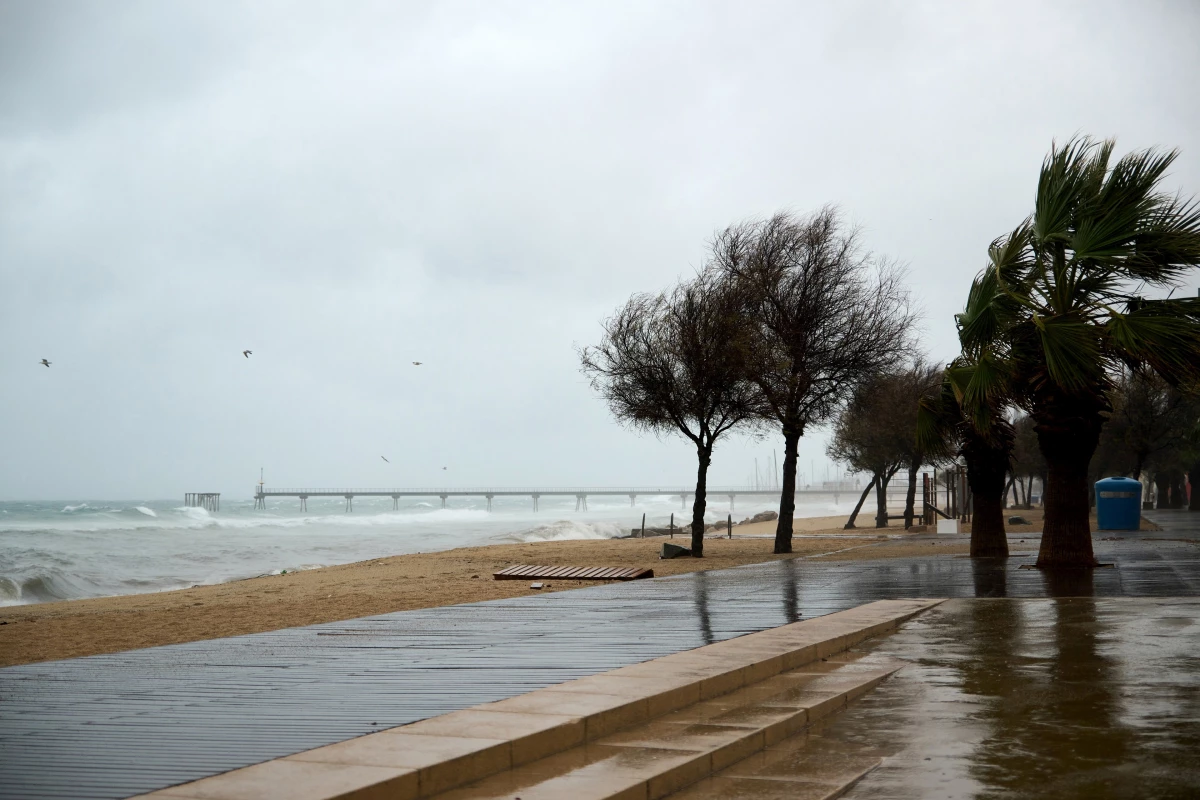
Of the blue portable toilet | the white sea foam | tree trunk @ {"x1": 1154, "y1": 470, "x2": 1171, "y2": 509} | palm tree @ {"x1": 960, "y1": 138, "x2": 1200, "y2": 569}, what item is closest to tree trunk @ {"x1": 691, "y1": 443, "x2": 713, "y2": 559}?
palm tree @ {"x1": 960, "y1": 138, "x2": 1200, "y2": 569}

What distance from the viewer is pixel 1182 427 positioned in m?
45.9

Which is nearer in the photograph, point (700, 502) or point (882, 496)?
point (700, 502)

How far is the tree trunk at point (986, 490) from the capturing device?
19422 mm

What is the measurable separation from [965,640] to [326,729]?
5.70m

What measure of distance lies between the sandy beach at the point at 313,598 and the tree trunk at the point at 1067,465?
6.03 metres

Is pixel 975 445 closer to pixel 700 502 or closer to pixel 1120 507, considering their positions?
pixel 700 502

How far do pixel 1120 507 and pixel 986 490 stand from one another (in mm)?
15488

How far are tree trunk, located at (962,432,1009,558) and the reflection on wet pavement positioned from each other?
9.96 m

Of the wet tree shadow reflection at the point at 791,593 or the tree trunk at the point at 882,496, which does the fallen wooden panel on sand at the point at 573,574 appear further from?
the tree trunk at the point at 882,496

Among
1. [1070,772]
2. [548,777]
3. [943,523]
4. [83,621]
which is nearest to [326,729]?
[548,777]

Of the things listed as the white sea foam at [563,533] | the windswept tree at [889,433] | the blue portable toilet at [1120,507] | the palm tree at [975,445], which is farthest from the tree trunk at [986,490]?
the white sea foam at [563,533]

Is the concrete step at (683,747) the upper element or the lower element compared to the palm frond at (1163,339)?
lower

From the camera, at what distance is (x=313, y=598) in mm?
17062

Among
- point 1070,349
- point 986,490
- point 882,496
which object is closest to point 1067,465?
point 1070,349
